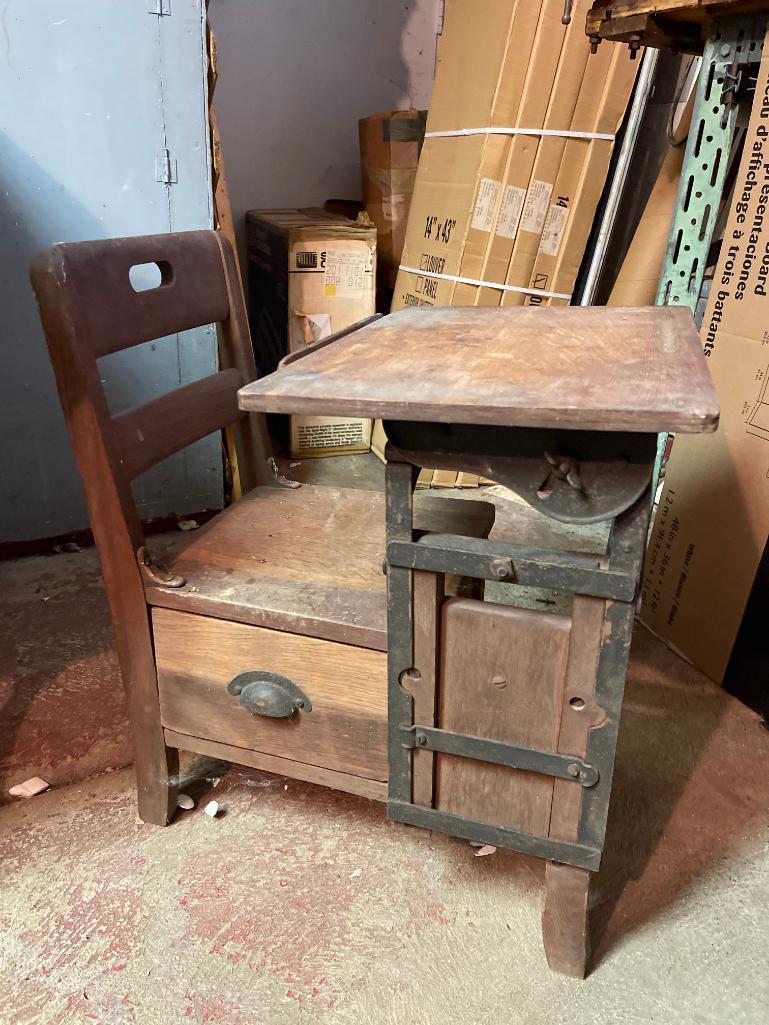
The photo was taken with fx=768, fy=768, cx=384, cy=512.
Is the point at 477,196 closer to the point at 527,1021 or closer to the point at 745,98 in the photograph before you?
the point at 745,98

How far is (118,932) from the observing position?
1150 mm

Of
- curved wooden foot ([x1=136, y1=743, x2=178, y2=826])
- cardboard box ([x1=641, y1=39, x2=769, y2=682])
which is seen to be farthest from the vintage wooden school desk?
cardboard box ([x1=641, y1=39, x2=769, y2=682])

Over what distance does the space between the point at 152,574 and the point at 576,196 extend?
1.91m

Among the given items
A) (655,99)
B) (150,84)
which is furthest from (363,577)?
(655,99)

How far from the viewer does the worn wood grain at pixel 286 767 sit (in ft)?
3.70

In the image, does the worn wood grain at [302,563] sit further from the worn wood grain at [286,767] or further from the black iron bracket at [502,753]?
the worn wood grain at [286,767]

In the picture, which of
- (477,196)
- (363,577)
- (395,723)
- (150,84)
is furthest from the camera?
(477,196)

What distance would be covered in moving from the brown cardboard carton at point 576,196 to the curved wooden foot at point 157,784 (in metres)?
1.82

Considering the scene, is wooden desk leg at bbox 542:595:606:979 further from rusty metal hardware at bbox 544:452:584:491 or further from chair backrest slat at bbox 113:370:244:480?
chair backrest slat at bbox 113:370:244:480

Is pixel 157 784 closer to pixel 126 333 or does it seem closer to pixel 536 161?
pixel 126 333

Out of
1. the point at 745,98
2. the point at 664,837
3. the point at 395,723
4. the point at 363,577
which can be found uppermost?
the point at 745,98

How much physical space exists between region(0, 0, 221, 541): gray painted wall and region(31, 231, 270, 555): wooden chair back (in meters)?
0.84

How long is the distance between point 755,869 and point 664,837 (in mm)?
146

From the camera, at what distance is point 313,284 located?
9.07 ft
